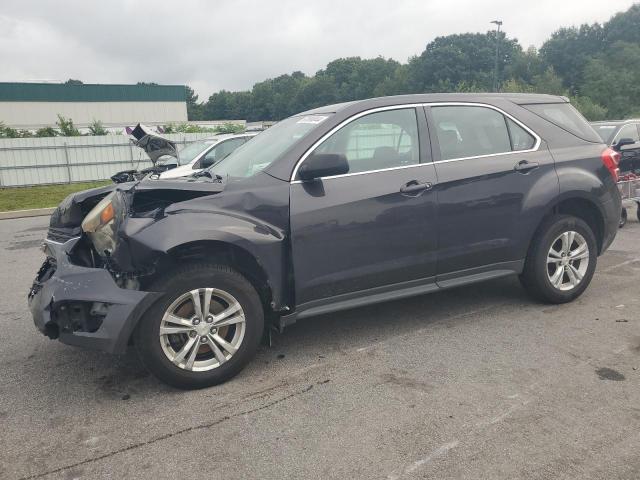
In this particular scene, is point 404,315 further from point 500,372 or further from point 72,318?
point 72,318

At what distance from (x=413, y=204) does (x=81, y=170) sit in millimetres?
19255

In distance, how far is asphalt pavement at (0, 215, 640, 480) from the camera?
2633mm

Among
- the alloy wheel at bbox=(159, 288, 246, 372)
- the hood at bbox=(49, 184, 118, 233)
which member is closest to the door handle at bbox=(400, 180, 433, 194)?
the alloy wheel at bbox=(159, 288, 246, 372)

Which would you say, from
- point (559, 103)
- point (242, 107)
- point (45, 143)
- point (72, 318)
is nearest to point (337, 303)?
point (72, 318)

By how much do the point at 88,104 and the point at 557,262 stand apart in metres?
63.9

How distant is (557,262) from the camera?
472 centimetres

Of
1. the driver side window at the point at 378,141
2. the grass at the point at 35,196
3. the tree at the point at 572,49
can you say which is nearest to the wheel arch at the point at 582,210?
the driver side window at the point at 378,141

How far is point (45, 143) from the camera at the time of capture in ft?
64.4

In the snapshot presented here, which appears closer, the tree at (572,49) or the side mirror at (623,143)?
the side mirror at (623,143)

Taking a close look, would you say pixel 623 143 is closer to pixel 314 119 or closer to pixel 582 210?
pixel 582 210

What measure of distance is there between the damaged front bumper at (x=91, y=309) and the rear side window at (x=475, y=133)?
8.22ft

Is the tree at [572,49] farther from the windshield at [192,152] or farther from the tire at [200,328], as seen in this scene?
the tire at [200,328]

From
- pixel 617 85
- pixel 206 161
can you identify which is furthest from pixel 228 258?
pixel 617 85

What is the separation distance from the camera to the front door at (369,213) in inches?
145
